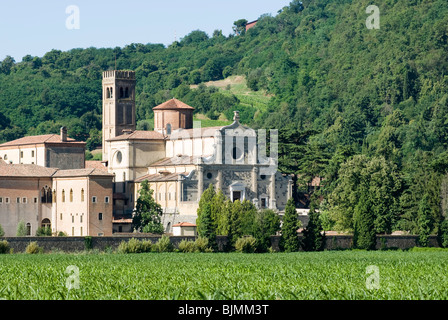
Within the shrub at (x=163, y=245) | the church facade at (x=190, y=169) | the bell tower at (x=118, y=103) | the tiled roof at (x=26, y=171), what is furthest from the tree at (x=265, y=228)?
the bell tower at (x=118, y=103)

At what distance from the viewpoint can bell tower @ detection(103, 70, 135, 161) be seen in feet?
337

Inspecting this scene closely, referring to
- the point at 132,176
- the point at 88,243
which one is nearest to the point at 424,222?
the point at 88,243

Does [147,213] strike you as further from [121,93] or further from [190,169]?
[121,93]

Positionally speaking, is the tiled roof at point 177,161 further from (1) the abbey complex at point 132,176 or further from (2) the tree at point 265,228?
(2) the tree at point 265,228

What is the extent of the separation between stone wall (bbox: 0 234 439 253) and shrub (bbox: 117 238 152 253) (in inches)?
54.2

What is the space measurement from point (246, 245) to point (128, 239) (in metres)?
7.04

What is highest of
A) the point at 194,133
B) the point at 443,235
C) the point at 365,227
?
the point at 194,133

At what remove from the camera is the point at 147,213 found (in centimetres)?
7581

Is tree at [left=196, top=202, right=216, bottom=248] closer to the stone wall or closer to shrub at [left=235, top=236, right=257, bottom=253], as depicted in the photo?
the stone wall

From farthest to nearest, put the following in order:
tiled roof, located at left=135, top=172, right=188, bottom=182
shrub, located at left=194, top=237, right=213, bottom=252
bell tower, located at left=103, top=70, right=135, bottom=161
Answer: bell tower, located at left=103, top=70, right=135, bottom=161
tiled roof, located at left=135, top=172, right=188, bottom=182
shrub, located at left=194, top=237, right=213, bottom=252

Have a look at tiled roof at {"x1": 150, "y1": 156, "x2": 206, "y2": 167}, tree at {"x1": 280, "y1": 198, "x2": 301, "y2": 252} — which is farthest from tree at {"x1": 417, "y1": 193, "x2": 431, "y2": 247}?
tiled roof at {"x1": 150, "y1": 156, "x2": 206, "y2": 167}

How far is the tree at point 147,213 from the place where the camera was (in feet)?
243
